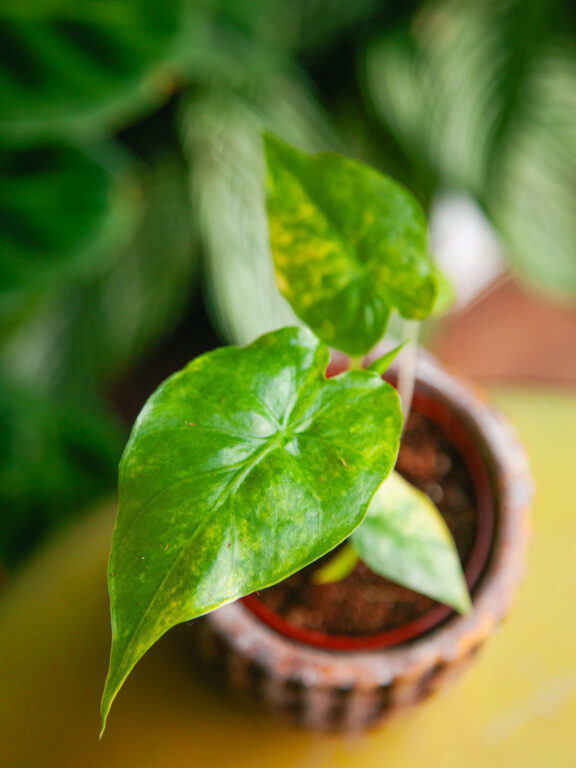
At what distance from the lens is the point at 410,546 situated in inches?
14.0

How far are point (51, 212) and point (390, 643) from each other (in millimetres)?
564

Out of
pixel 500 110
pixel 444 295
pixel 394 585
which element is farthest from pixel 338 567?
pixel 500 110

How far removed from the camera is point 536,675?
0.52 m

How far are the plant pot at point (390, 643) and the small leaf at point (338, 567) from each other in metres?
0.04

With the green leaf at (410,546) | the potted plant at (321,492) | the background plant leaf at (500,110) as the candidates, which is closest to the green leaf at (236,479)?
the potted plant at (321,492)

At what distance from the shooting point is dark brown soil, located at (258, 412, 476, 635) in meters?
0.42

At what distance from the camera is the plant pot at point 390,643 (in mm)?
360

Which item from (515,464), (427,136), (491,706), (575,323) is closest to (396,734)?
(491,706)

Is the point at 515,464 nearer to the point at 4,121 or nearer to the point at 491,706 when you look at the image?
the point at 491,706

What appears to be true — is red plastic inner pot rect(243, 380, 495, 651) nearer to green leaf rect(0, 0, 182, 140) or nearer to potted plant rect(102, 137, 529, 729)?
potted plant rect(102, 137, 529, 729)

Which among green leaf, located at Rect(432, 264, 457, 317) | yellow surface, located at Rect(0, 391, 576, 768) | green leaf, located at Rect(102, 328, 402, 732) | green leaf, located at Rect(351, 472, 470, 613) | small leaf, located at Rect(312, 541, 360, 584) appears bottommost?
yellow surface, located at Rect(0, 391, 576, 768)

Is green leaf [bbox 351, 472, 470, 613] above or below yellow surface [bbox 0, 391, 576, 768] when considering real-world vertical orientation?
above

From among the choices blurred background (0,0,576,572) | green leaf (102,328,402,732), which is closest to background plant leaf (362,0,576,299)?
blurred background (0,0,576,572)

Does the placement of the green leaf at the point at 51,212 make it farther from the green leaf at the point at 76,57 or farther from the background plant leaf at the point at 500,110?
the background plant leaf at the point at 500,110
